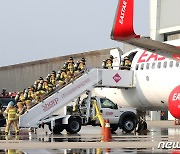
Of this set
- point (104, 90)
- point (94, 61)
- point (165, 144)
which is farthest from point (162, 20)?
point (165, 144)

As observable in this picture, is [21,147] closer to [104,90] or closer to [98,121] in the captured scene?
[98,121]

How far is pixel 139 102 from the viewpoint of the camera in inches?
1089

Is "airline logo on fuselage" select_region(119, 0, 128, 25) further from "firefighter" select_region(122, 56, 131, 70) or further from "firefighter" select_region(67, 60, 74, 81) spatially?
"firefighter" select_region(67, 60, 74, 81)

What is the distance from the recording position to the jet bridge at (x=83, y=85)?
26766 mm

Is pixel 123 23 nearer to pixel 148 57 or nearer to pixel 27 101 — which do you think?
pixel 148 57

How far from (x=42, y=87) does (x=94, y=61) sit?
93.1 feet

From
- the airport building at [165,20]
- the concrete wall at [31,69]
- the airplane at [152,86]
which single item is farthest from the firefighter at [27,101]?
the concrete wall at [31,69]

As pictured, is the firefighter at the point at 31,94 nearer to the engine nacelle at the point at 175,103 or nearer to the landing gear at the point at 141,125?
the landing gear at the point at 141,125

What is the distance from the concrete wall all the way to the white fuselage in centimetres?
2762

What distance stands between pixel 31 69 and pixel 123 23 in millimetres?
49989

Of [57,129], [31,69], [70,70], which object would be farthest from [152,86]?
[31,69]

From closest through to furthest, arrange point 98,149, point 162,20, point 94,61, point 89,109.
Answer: point 98,149 < point 89,109 < point 162,20 < point 94,61

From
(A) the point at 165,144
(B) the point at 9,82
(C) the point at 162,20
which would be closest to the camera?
(A) the point at 165,144

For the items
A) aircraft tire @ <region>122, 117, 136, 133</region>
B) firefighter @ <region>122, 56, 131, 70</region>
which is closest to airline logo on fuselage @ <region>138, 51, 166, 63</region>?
firefighter @ <region>122, 56, 131, 70</region>
